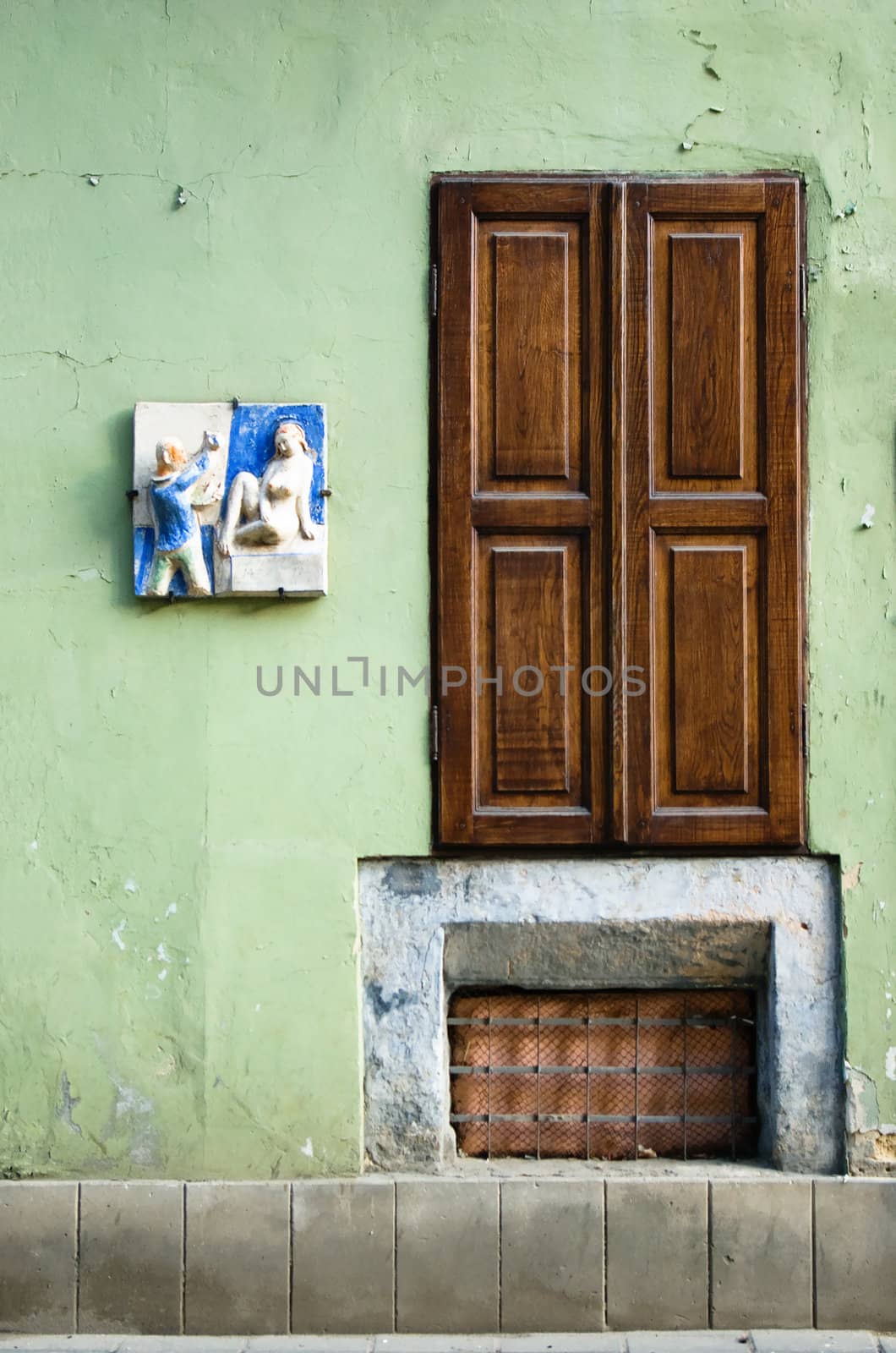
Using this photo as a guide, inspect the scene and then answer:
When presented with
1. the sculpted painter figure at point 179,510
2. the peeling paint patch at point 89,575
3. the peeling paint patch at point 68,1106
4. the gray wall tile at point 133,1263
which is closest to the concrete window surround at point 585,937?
the gray wall tile at point 133,1263

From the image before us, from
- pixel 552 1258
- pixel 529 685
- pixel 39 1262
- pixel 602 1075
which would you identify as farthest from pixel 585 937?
pixel 39 1262

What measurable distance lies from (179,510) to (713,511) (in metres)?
1.59

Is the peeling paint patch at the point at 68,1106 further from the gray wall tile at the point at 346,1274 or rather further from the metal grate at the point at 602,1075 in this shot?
the metal grate at the point at 602,1075

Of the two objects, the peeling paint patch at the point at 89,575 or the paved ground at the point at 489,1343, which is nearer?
the paved ground at the point at 489,1343

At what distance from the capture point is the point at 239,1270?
12.8ft

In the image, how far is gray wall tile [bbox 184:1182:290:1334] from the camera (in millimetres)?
3891

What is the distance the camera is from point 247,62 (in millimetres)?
4070

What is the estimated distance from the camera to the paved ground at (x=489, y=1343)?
3.79 m

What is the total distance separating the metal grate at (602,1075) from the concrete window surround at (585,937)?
0.12 m

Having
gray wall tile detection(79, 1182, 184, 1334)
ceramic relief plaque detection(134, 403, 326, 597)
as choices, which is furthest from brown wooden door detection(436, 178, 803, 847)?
gray wall tile detection(79, 1182, 184, 1334)

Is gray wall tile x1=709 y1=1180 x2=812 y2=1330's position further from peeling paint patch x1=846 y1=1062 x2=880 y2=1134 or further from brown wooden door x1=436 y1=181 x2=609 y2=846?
brown wooden door x1=436 y1=181 x2=609 y2=846

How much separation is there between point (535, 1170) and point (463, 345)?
8.15 feet

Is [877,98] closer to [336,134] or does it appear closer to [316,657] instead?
[336,134]

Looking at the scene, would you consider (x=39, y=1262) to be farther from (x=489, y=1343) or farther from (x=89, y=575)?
(x=89, y=575)
